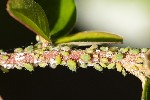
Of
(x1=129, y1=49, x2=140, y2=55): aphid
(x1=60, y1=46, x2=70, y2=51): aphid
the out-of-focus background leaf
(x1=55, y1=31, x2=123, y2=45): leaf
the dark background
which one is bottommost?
the dark background

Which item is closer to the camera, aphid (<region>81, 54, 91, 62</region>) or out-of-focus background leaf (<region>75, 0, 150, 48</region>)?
aphid (<region>81, 54, 91, 62</region>)

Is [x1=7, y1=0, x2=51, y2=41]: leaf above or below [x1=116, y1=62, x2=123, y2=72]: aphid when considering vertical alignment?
above

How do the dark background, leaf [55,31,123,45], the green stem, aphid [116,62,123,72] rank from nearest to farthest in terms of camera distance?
1. the green stem
2. aphid [116,62,123,72]
3. leaf [55,31,123,45]
4. the dark background

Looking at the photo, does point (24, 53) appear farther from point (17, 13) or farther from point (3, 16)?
point (3, 16)

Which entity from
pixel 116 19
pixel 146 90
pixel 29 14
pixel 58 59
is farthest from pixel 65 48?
pixel 116 19

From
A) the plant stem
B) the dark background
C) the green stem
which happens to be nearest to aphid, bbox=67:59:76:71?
the plant stem

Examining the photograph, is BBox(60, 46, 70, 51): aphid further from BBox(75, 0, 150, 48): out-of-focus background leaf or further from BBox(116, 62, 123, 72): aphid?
BBox(75, 0, 150, 48): out-of-focus background leaf
